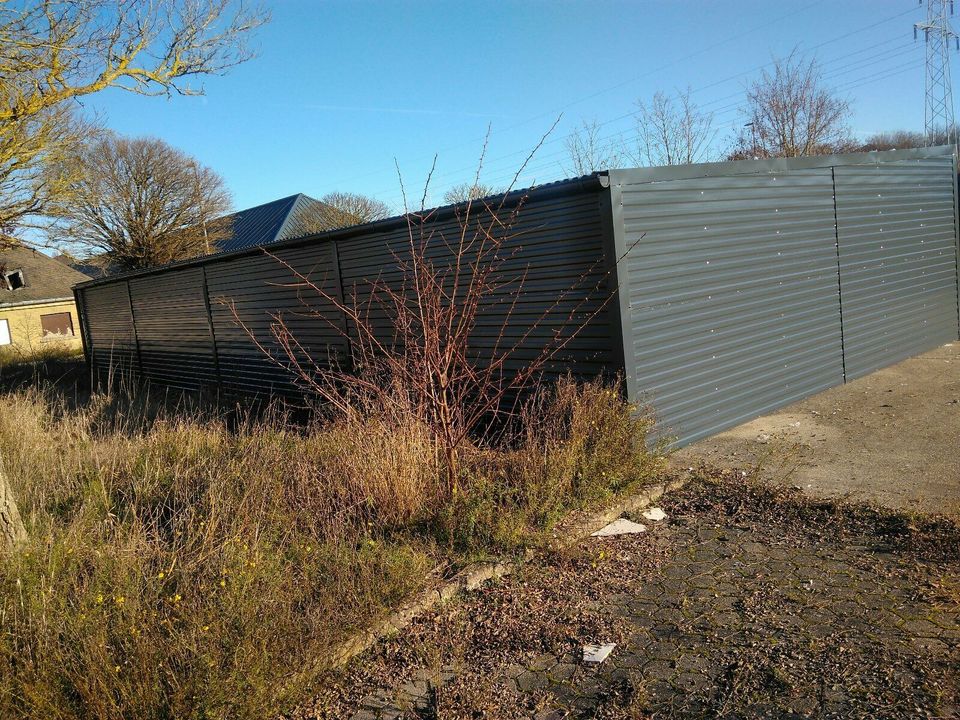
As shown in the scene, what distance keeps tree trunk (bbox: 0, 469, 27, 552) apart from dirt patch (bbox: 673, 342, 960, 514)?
520 centimetres

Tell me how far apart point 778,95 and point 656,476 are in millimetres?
23316

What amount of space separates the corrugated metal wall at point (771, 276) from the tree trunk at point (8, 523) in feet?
16.1

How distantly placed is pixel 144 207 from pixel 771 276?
25717 millimetres

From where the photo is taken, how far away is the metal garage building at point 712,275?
7008mm

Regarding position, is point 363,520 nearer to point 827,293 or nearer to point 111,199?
point 827,293

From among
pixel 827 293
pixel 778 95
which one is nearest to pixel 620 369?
pixel 827 293

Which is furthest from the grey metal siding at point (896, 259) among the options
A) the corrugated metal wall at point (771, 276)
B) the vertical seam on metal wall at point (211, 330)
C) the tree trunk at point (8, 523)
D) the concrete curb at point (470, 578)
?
the vertical seam on metal wall at point (211, 330)

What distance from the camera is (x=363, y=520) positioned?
4.81 meters

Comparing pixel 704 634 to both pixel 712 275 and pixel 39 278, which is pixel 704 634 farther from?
pixel 39 278

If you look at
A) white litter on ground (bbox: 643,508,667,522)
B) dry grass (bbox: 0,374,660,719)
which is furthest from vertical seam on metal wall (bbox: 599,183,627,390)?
white litter on ground (bbox: 643,508,667,522)

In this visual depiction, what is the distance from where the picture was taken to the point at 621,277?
676 centimetres

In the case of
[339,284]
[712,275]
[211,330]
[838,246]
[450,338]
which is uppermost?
[339,284]

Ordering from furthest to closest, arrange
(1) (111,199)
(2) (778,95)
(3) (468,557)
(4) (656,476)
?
(1) (111,199) → (2) (778,95) → (4) (656,476) → (3) (468,557)

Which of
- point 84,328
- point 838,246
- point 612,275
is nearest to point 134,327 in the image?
point 84,328
